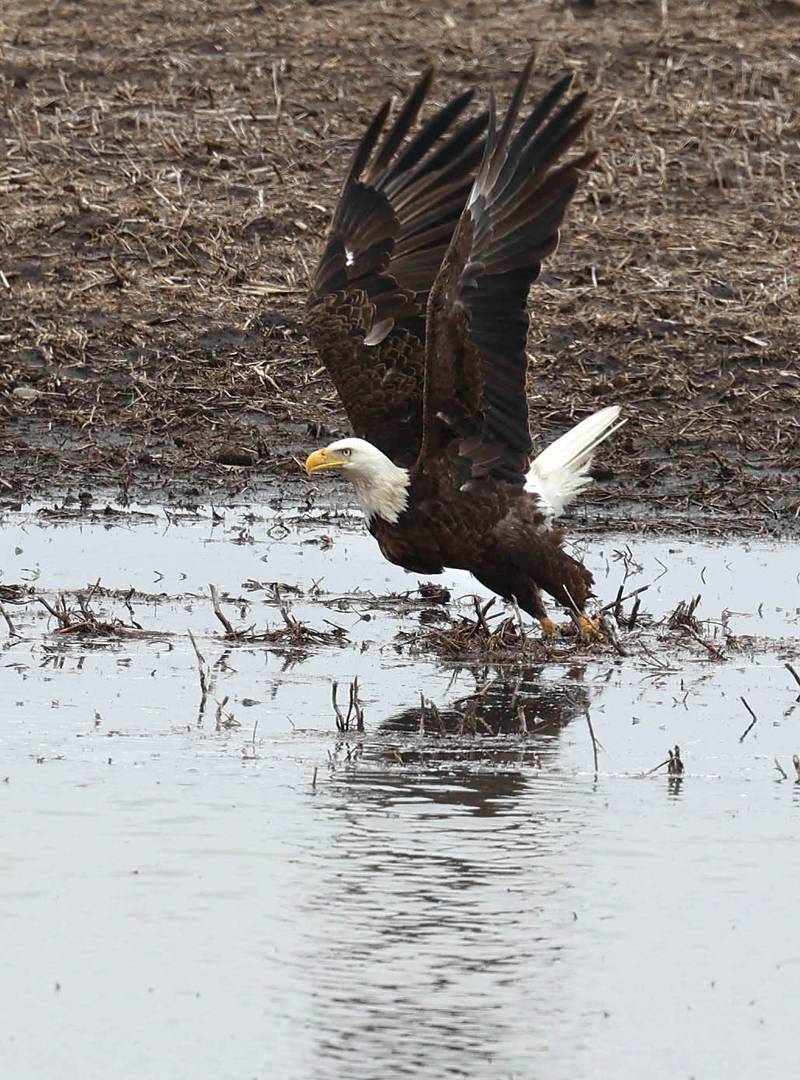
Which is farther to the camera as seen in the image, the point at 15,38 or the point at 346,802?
the point at 15,38

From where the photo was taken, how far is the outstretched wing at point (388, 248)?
333 inches

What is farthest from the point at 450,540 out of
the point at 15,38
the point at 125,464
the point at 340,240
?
the point at 15,38

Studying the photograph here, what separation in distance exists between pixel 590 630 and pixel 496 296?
43.5 inches

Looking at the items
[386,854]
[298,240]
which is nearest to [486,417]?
[386,854]

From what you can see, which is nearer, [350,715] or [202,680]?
[350,715]

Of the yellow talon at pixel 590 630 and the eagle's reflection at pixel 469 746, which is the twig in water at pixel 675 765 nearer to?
the eagle's reflection at pixel 469 746

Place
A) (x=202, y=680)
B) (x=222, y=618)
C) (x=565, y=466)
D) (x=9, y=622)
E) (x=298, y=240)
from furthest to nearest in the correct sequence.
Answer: (x=298, y=240), (x=565, y=466), (x=9, y=622), (x=222, y=618), (x=202, y=680)

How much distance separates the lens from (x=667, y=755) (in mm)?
6250

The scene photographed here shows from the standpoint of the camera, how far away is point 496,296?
7.74 meters

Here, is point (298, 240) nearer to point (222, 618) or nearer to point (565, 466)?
point (565, 466)

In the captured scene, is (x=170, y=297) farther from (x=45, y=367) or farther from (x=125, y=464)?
(x=125, y=464)

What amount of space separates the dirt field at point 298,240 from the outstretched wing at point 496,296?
1.84 m

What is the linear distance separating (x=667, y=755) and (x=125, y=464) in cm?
420

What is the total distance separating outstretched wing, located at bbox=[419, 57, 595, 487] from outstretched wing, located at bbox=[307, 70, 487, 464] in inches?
23.2
